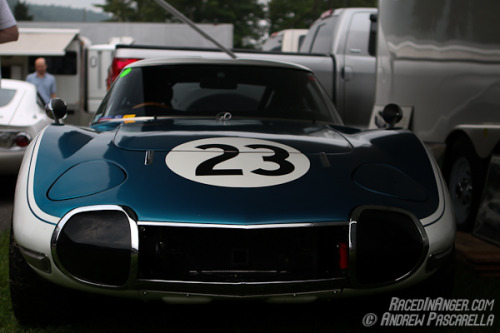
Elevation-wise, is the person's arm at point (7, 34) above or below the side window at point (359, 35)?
above

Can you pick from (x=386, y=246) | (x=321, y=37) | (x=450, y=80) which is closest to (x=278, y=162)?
(x=386, y=246)

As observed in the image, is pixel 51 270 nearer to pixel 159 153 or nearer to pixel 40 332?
pixel 40 332

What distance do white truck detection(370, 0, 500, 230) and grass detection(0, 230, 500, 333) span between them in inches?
71.2

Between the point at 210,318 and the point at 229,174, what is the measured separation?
29.8 inches

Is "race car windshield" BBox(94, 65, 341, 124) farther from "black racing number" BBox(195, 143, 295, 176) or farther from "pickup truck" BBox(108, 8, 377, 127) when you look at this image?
"pickup truck" BBox(108, 8, 377, 127)

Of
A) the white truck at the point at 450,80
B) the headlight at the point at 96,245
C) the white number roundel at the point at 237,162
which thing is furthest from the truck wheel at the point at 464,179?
the headlight at the point at 96,245

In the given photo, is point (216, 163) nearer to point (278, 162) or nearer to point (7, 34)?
point (278, 162)

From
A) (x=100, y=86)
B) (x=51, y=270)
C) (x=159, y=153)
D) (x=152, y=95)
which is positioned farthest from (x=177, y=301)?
(x=100, y=86)

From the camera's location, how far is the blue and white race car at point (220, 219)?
2.61 m

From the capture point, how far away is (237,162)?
9.75ft

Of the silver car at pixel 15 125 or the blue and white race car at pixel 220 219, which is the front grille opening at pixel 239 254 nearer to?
the blue and white race car at pixel 220 219

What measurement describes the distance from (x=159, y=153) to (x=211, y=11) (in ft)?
144

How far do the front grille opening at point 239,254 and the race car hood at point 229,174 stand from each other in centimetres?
9

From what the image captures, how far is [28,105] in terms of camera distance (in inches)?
286
